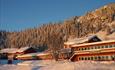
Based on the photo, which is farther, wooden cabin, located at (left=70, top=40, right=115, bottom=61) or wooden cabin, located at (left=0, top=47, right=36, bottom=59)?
wooden cabin, located at (left=0, top=47, right=36, bottom=59)

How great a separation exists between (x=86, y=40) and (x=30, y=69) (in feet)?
105

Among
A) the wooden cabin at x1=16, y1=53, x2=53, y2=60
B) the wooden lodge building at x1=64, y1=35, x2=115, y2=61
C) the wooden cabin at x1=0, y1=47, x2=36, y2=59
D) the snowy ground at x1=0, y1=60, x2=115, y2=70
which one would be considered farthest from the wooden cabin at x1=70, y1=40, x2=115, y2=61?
the wooden cabin at x1=0, y1=47, x2=36, y2=59

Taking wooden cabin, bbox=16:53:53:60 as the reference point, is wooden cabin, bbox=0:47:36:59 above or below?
above

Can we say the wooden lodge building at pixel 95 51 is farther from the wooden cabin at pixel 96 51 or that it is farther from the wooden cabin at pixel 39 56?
the wooden cabin at pixel 39 56

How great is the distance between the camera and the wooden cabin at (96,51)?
52.9 meters

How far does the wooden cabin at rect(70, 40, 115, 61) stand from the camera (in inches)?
2083

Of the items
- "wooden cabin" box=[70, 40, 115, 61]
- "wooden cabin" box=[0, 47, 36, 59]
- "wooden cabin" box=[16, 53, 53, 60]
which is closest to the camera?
"wooden cabin" box=[70, 40, 115, 61]

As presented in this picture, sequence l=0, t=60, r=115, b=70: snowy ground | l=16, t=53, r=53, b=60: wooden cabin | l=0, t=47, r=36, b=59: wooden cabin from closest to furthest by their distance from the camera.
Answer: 1. l=0, t=60, r=115, b=70: snowy ground
2. l=16, t=53, r=53, b=60: wooden cabin
3. l=0, t=47, r=36, b=59: wooden cabin

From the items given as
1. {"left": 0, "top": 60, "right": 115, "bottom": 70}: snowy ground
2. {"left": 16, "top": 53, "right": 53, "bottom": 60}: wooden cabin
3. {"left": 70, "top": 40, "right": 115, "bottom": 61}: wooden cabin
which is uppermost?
{"left": 70, "top": 40, "right": 115, "bottom": 61}: wooden cabin

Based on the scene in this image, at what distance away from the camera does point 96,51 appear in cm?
5619

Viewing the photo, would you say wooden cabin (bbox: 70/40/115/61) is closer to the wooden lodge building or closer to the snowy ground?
the wooden lodge building

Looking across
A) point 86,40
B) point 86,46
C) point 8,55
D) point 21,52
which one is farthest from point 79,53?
point 8,55

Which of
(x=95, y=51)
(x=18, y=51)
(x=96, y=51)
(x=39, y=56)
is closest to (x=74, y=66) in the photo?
(x=96, y=51)

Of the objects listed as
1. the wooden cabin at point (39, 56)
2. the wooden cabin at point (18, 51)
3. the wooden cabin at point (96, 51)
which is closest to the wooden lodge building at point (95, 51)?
the wooden cabin at point (96, 51)
